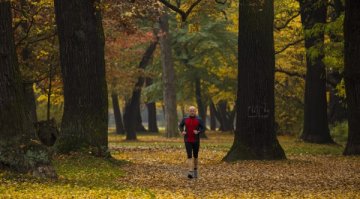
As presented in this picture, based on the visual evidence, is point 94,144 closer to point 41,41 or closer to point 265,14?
point 265,14

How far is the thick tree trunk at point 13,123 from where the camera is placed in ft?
47.1

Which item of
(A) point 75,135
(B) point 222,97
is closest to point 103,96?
(A) point 75,135

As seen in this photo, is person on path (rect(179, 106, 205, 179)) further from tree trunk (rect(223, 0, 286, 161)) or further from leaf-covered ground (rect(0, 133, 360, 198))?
tree trunk (rect(223, 0, 286, 161))

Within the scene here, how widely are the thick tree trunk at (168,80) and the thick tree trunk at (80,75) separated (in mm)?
21944

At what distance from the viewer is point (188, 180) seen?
1659cm

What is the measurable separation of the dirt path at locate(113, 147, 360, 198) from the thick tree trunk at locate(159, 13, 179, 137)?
19.9m

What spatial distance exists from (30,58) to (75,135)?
33.0 feet

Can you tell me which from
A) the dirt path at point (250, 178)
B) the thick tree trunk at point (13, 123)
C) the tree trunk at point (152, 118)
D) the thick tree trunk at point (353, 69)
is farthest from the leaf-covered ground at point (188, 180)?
the tree trunk at point (152, 118)

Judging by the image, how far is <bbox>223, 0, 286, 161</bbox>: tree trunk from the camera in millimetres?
21750

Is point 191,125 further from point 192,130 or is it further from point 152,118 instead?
point 152,118

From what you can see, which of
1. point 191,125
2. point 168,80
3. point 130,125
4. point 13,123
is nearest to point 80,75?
point 191,125

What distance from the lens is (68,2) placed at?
20266 mm

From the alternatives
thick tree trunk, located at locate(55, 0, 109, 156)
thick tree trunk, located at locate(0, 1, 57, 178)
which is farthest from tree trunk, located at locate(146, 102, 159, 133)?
thick tree trunk, located at locate(0, 1, 57, 178)

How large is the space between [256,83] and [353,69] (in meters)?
3.01
